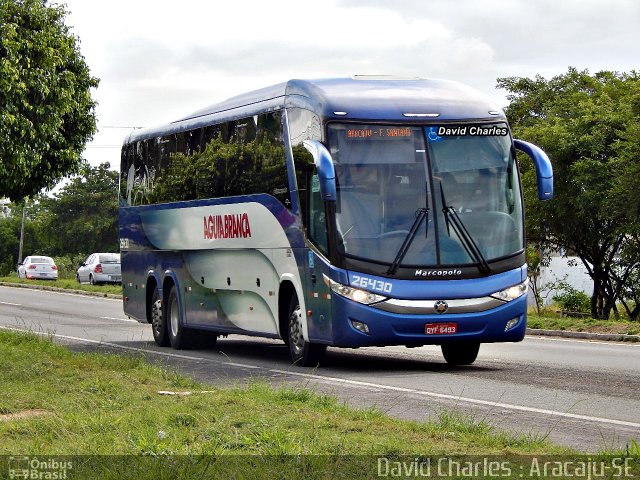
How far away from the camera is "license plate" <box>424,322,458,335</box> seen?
16.0 m

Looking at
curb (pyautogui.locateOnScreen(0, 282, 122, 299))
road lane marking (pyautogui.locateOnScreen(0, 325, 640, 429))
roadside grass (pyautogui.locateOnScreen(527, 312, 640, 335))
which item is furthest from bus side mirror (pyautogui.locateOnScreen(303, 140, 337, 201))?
curb (pyautogui.locateOnScreen(0, 282, 122, 299))

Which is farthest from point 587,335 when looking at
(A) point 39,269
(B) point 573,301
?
(A) point 39,269

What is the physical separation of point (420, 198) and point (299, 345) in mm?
2797

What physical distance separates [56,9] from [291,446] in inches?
659

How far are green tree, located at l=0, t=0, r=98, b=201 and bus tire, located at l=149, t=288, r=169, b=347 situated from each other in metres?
2.85

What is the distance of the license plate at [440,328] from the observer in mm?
15953

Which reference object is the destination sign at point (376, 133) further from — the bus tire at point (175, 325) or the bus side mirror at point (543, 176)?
the bus tire at point (175, 325)

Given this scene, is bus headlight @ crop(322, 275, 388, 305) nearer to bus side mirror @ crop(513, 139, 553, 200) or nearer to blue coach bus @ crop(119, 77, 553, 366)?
blue coach bus @ crop(119, 77, 553, 366)

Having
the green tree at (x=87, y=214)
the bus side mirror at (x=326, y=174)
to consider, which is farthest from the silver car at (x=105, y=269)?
the bus side mirror at (x=326, y=174)

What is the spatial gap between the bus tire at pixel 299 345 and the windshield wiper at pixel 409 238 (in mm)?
1847

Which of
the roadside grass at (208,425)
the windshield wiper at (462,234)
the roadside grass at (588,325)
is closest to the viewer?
the roadside grass at (208,425)

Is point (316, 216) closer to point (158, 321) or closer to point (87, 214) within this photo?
point (158, 321)

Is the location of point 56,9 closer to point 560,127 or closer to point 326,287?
point 326,287

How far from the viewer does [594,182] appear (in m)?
31.5
